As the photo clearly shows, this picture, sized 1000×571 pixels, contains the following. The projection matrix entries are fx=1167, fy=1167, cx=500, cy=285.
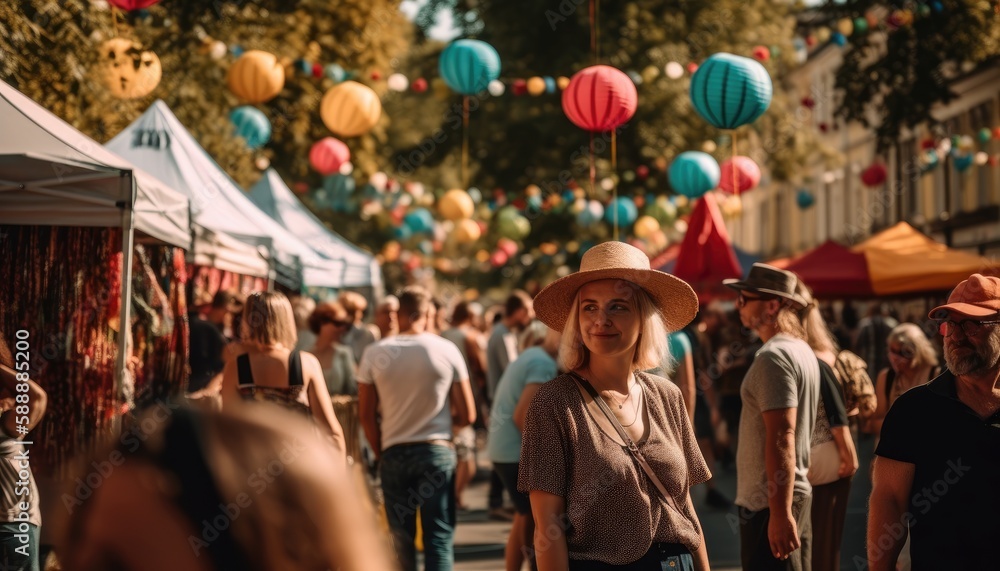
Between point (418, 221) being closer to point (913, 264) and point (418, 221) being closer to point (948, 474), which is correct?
point (913, 264)

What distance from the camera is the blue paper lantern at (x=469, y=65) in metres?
13.4

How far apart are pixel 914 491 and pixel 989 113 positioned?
2967cm

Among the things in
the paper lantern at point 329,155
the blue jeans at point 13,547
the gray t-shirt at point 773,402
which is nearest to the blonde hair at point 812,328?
the gray t-shirt at point 773,402

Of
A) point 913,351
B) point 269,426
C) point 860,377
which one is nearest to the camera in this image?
point 269,426

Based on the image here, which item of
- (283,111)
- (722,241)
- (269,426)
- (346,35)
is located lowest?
(269,426)

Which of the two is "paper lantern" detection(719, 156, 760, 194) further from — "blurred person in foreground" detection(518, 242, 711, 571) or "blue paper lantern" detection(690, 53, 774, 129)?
"blurred person in foreground" detection(518, 242, 711, 571)

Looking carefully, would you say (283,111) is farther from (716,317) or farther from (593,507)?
(593,507)

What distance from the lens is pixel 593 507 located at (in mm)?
3510

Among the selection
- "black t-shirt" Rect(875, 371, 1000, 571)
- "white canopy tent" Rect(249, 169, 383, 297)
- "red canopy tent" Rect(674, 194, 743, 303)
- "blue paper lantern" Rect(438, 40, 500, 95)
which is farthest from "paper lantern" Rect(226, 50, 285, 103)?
"black t-shirt" Rect(875, 371, 1000, 571)

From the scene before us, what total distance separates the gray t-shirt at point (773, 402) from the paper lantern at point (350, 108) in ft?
28.1

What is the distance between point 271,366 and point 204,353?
2907 millimetres

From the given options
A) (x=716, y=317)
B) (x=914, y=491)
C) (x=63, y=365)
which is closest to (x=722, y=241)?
(x=716, y=317)

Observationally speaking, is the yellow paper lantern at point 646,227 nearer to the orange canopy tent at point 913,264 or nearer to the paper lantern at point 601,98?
the orange canopy tent at point 913,264

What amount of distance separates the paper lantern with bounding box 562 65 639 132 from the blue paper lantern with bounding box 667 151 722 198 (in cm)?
360
